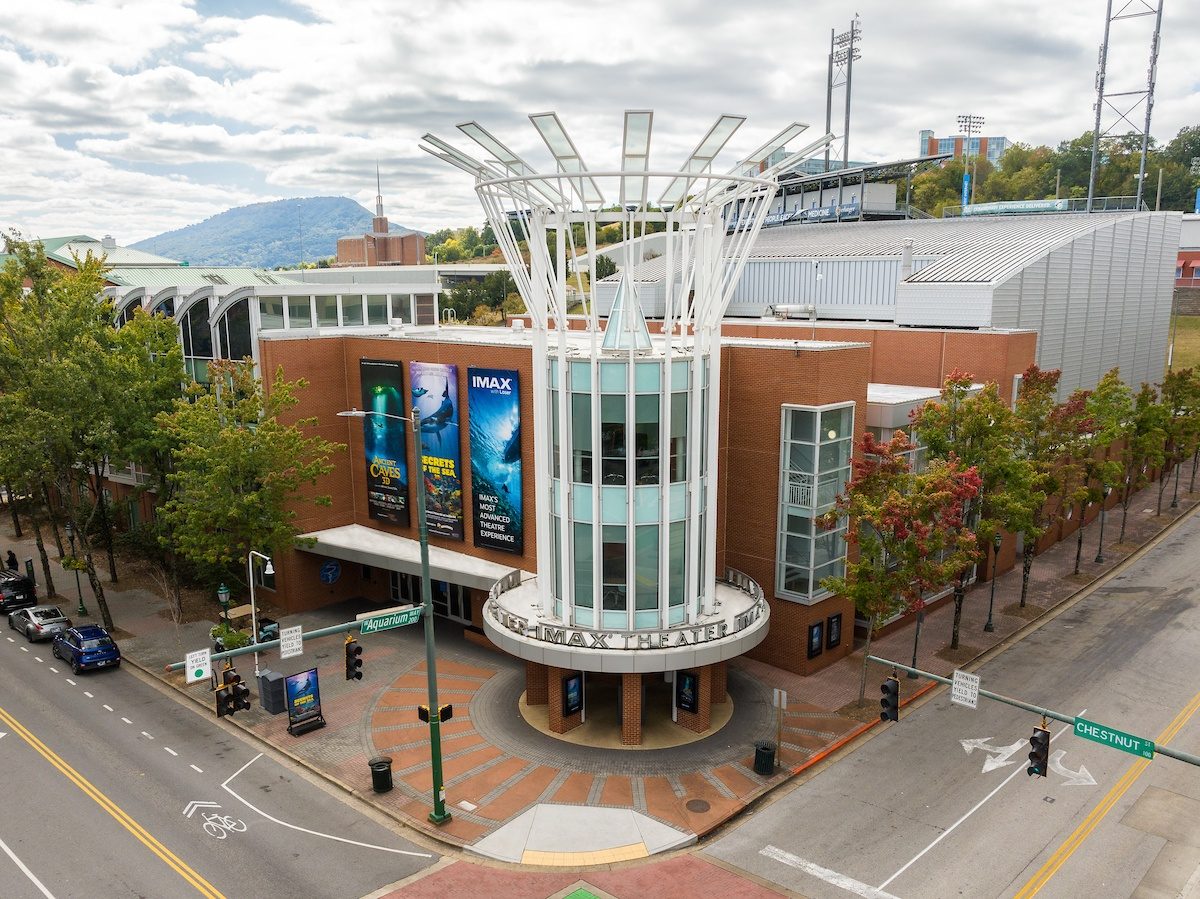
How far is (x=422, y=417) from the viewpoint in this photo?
33.8m

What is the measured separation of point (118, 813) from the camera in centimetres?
2214

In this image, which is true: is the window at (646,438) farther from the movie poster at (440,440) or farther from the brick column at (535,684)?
the movie poster at (440,440)

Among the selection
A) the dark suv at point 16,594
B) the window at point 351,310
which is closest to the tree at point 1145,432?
the window at point 351,310

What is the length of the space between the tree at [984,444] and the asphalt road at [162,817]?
20555 millimetres

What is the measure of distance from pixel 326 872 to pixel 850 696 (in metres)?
16.9

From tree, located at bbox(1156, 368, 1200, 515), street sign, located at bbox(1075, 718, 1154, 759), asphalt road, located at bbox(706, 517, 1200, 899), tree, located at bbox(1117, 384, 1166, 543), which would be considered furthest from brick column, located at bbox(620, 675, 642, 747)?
tree, located at bbox(1156, 368, 1200, 515)

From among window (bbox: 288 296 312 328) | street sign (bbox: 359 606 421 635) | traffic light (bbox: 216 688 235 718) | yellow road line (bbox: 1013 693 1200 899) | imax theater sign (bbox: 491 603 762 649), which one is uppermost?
window (bbox: 288 296 312 328)

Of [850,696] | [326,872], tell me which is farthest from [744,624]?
[326,872]

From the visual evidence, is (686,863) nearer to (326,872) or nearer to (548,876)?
(548,876)

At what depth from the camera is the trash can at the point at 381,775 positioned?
901 inches

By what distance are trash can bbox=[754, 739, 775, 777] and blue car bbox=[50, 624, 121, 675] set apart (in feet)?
76.5

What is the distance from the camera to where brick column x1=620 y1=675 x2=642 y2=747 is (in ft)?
82.5

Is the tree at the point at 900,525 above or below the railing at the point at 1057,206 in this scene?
below

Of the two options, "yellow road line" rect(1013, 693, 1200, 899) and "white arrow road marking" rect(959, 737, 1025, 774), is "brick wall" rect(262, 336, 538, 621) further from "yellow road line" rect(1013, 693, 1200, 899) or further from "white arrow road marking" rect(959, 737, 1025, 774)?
"yellow road line" rect(1013, 693, 1200, 899)
